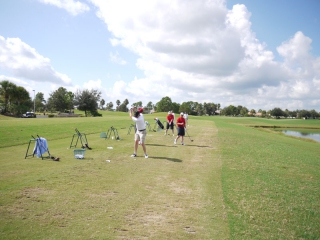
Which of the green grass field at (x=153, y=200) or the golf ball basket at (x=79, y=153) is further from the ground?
the golf ball basket at (x=79, y=153)

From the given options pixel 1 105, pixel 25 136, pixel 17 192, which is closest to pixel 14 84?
pixel 1 105

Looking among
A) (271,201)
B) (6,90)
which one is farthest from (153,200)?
(6,90)

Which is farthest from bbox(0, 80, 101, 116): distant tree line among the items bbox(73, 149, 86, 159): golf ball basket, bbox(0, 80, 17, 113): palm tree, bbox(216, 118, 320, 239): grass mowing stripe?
bbox(216, 118, 320, 239): grass mowing stripe

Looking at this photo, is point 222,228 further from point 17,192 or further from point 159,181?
point 17,192

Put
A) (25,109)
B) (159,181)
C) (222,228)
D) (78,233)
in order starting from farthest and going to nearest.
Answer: (25,109), (159,181), (222,228), (78,233)

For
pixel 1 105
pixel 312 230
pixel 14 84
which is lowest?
pixel 312 230

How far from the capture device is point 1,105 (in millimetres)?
71438

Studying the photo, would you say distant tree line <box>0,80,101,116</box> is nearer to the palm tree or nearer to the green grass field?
the palm tree

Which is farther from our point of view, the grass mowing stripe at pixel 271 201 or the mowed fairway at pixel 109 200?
the grass mowing stripe at pixel 271 201

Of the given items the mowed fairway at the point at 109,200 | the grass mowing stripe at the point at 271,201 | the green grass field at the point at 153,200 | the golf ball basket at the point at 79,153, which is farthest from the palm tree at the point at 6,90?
the grass mowing stripe at the point at 271,201

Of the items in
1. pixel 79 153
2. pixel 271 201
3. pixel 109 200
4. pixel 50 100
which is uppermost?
pixel 50 100

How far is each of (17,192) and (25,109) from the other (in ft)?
266

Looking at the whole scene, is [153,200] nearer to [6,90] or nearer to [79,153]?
[79,153]

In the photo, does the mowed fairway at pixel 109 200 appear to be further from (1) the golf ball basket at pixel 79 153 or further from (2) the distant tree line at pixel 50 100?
(2) the distant tree line at pixel 50 100
